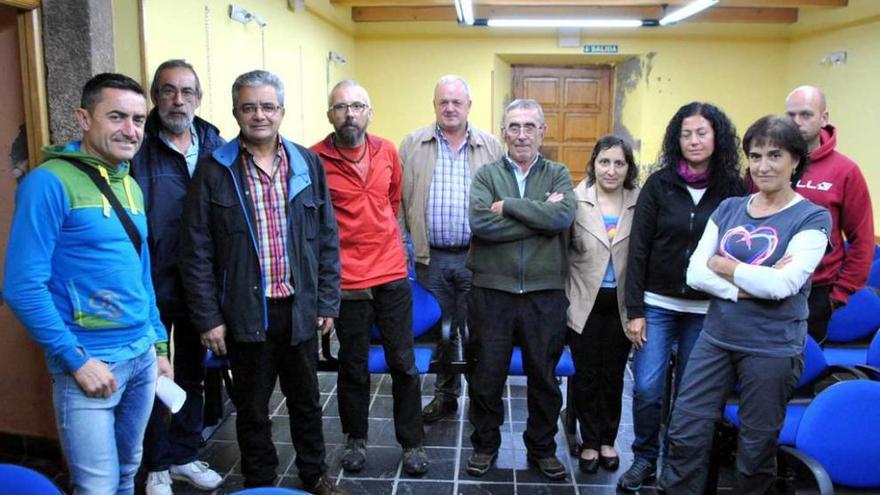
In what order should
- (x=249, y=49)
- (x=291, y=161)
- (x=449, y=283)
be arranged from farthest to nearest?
(x=249, y=49)
(x=449, y=283)
(x=291, y=161)

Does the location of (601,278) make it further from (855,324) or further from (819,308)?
(855,324)

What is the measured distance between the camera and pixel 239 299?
7.65 feet

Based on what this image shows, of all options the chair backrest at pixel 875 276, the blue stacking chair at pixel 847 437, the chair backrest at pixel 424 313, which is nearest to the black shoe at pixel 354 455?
the chair backrest at pixel 424 313

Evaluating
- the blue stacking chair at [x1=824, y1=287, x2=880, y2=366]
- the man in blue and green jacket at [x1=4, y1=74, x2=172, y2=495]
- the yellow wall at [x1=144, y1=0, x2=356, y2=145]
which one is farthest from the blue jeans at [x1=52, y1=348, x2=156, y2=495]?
the blue stacking chair at [x1=824, y1=287, x2=880, y2=366]

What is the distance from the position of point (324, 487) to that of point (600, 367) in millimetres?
1306

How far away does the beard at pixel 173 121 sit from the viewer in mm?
2504

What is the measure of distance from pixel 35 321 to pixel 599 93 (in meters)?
7.56

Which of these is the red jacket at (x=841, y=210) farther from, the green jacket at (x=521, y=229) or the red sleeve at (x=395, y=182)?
the red sleeve at (x=395, y=182)

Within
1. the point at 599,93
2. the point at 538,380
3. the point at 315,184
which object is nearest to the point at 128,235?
the point at 315,184

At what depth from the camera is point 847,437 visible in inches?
80.7

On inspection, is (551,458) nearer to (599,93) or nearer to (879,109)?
(879,109)

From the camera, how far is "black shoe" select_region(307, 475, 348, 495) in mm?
2663

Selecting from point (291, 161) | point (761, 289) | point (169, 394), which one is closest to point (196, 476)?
point (169, 394)

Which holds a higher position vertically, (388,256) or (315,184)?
(315,184)
